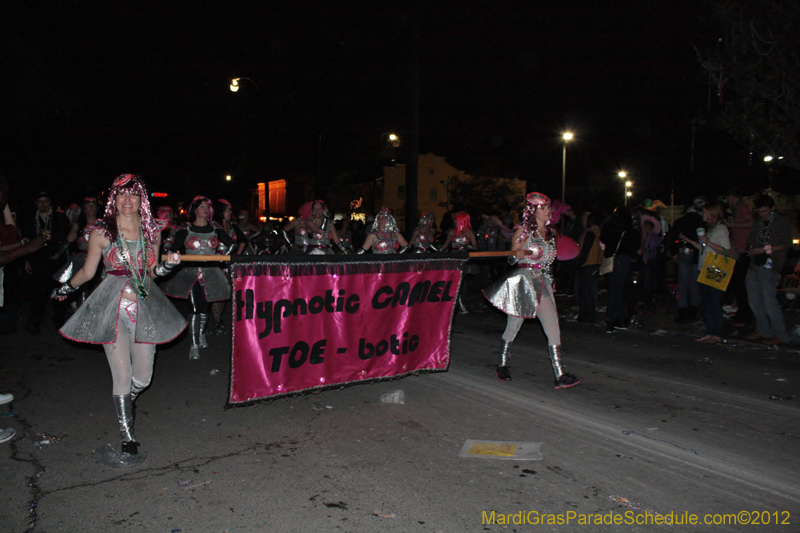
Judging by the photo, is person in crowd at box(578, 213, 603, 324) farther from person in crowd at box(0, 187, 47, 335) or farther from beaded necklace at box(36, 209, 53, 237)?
beaded necklace at box(36, 209, 53, 237)

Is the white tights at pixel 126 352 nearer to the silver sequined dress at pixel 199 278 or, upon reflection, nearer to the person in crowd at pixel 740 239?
the silver sequined dress at pixel 199 278

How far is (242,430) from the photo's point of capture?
4.78 metres

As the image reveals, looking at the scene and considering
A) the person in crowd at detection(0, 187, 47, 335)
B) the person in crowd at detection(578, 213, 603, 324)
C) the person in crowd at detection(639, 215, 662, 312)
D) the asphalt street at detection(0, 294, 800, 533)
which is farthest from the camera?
the person in crowd at detection(639, 215, 662, 312)

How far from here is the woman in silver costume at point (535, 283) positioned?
5.97m

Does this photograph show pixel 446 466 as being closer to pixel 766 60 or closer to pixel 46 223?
pixel 46 223

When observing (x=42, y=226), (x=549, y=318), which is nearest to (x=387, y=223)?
(x=549, y=318)

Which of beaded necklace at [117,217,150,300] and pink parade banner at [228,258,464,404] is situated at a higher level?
beaded necklace at [117,217,150,300]

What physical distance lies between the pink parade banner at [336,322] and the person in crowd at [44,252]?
575 cm

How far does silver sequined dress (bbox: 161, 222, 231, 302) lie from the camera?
7262 millimetres

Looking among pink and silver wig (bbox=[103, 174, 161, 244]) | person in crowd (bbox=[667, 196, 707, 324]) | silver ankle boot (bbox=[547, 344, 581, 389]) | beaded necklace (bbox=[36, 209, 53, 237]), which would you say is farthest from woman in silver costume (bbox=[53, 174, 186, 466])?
person in crowd (bbox=[667, 196, 707, 324])

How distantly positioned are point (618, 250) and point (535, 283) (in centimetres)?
415

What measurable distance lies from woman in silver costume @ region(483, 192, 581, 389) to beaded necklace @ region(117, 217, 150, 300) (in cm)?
342

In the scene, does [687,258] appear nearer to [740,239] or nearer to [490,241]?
[740,239]

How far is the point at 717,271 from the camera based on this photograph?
8.48m
